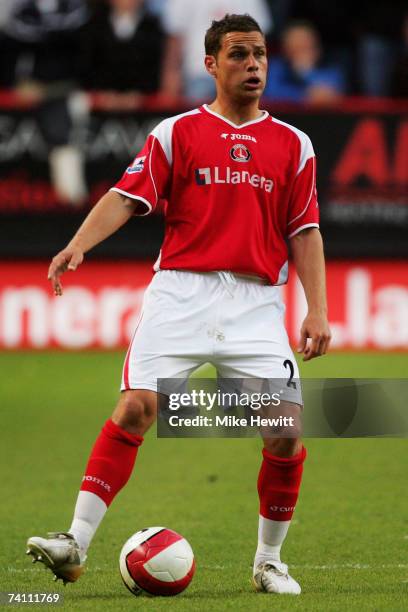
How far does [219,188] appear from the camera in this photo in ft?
18.9

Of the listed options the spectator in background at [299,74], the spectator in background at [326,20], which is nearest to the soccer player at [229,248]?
the spectator in background at [299,74]

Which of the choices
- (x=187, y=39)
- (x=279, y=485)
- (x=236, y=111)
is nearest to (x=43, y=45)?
(x=187, y=39)

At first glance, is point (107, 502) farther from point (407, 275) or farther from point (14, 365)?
point (407, 275)

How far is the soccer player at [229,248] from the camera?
18.6 ft

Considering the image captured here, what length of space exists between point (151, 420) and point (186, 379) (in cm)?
24

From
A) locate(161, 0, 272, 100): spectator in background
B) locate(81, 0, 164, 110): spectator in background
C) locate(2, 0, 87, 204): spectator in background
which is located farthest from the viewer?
locate(161, 0, 272, 100): spectator in background

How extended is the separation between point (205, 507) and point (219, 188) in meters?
2.62

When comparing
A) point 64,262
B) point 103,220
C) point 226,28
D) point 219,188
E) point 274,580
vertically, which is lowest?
point 274,580

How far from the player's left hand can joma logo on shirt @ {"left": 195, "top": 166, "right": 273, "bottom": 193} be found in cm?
60

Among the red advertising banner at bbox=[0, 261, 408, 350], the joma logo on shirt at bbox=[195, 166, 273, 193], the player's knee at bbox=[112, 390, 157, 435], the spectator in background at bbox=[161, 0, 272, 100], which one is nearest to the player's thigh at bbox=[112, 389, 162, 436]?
the player's knee at bbox=[112, 390, 157, 435]

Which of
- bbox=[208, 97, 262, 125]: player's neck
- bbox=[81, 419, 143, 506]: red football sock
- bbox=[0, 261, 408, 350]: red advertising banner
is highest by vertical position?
bbox=[208, 97, 262, 125]: player's neck

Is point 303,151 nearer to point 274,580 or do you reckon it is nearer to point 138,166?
point 138,166

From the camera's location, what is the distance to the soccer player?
5.68m

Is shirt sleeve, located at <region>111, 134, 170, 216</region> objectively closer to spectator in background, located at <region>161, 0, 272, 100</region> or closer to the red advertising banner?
the red advertising banner
